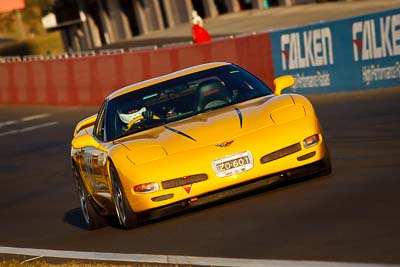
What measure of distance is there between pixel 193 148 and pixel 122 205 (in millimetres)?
828

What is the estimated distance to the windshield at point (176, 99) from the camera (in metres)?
11.0

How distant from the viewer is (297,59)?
24.9 m

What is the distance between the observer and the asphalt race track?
25.1 ft

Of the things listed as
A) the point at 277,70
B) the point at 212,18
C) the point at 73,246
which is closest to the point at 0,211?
the point at 73,246

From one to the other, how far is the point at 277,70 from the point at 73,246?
1619 centimetres

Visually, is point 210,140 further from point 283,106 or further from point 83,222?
point 83,222

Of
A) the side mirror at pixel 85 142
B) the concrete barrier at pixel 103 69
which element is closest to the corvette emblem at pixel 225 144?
the side mirror at pixel 85 142

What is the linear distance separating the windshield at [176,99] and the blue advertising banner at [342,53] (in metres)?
11.0

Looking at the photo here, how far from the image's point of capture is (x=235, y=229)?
29.2 ft

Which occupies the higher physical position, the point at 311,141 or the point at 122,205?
the point at 311,141

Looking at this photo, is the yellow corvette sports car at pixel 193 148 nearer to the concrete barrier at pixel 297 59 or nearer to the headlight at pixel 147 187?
the headlight at pixel 147 187

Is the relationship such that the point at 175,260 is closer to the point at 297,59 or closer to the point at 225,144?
the point at 225,144

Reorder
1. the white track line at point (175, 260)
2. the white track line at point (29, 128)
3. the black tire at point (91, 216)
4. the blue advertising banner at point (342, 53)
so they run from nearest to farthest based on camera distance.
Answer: the white track line at point (175, 260) → the black tire at point (91, 216) → the blue advertising banner at point (342, 53) → the white track line at point (29, 128)

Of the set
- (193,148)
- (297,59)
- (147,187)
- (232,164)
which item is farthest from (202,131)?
(297,59)
